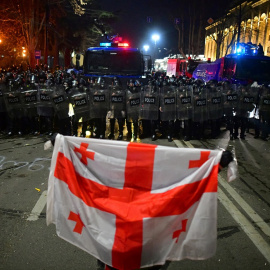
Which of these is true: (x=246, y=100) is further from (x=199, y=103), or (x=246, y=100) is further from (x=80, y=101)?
(x=80, y=101)

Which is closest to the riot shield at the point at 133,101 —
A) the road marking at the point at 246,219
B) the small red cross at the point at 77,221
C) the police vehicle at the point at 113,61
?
the police vehicle at the point at 113,61

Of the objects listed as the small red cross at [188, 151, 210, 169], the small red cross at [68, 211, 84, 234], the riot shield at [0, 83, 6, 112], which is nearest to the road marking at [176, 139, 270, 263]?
the small red cross at [188, 151, 210, 169]

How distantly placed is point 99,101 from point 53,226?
17.7ft

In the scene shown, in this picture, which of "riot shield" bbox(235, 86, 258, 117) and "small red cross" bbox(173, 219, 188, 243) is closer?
"small red cross" bbox(173, 219, 188, 243)

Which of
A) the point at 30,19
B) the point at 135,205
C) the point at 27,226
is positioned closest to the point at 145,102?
the point at 27,226

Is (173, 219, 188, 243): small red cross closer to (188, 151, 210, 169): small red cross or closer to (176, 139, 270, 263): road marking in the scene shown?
(188, 151, 210, 169): small red cross

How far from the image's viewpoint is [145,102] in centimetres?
891

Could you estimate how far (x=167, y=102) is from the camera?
8.89 meters

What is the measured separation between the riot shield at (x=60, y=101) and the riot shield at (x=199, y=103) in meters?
3.81

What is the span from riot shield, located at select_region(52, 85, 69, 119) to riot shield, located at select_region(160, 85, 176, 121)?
2.80m

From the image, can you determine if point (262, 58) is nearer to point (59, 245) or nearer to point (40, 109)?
point (40, 109)

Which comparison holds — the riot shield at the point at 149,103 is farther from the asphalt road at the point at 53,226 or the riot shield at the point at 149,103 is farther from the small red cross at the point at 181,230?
the small red cross at the point at 181,230

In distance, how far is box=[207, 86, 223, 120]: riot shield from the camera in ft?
30.2

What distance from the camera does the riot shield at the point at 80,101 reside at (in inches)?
346
